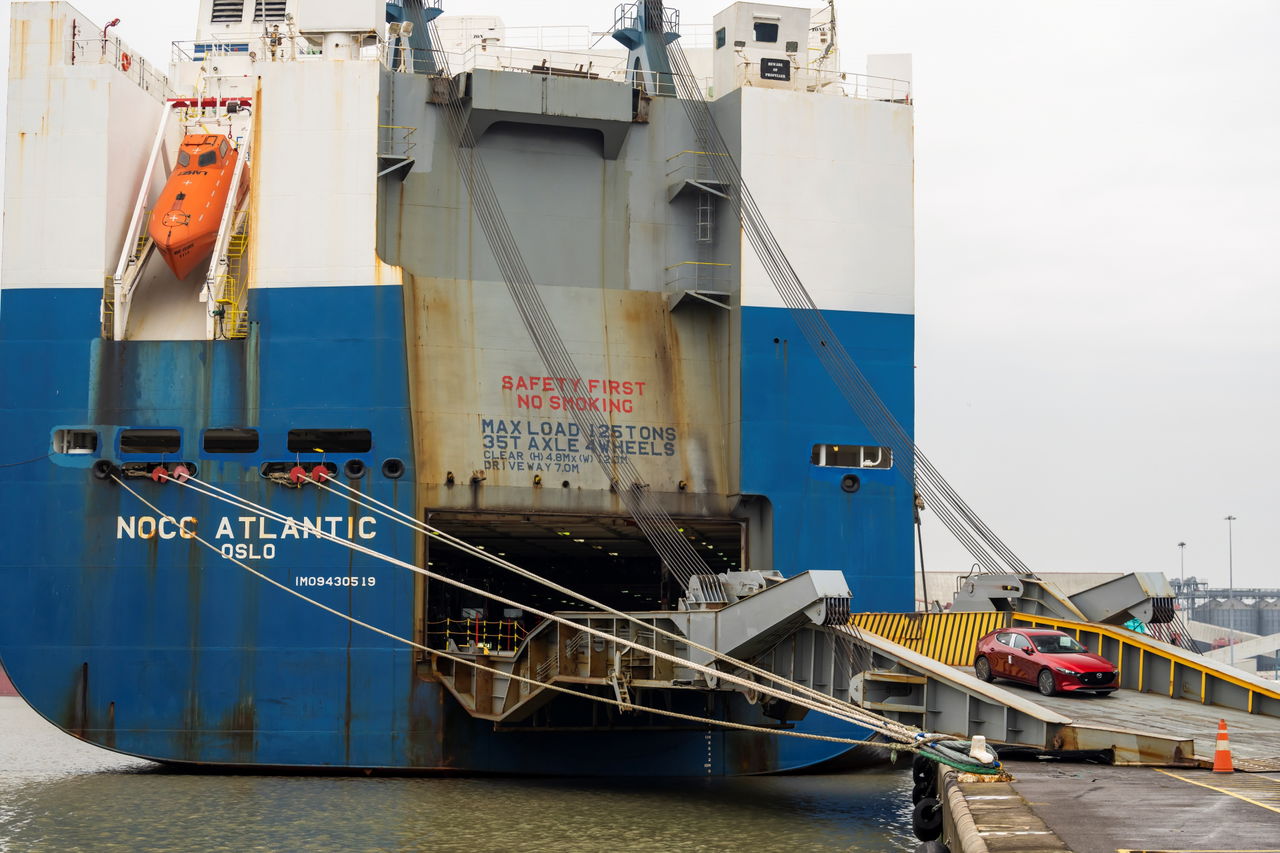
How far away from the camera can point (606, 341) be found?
110ft

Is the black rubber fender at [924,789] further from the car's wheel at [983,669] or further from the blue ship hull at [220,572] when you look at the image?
the blue ship hull at [220,572]

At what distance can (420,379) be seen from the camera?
3198 cm

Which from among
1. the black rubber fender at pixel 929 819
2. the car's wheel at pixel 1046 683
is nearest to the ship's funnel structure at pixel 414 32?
the car's wheel at pixel 1046 683

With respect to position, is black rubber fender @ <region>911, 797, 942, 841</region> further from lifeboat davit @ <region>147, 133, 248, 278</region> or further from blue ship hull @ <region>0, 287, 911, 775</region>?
lifeboat davit @ <region>147, 133, 248, 278</region>

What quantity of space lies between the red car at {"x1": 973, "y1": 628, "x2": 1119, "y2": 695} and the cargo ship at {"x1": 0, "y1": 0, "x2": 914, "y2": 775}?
392 cm

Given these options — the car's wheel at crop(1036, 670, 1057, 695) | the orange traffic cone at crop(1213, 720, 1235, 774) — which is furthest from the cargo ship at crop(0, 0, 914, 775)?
the orange traffic cone at crop(1213, 720, 1235, 774)

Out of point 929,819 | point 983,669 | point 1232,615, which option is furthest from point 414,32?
point 1232,615

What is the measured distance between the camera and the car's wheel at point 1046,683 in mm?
25516

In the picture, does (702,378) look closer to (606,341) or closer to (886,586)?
(606,341)

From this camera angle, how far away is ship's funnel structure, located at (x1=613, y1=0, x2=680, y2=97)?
35.6m

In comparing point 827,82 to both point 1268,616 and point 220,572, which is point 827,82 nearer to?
point 220,572

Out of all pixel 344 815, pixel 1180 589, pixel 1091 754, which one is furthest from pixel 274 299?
pixel 1180 589

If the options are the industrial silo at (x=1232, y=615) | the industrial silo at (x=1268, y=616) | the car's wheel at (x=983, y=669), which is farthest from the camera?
the industrial silo at (x=1232, y=615)

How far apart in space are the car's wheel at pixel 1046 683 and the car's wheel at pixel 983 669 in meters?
1.42
